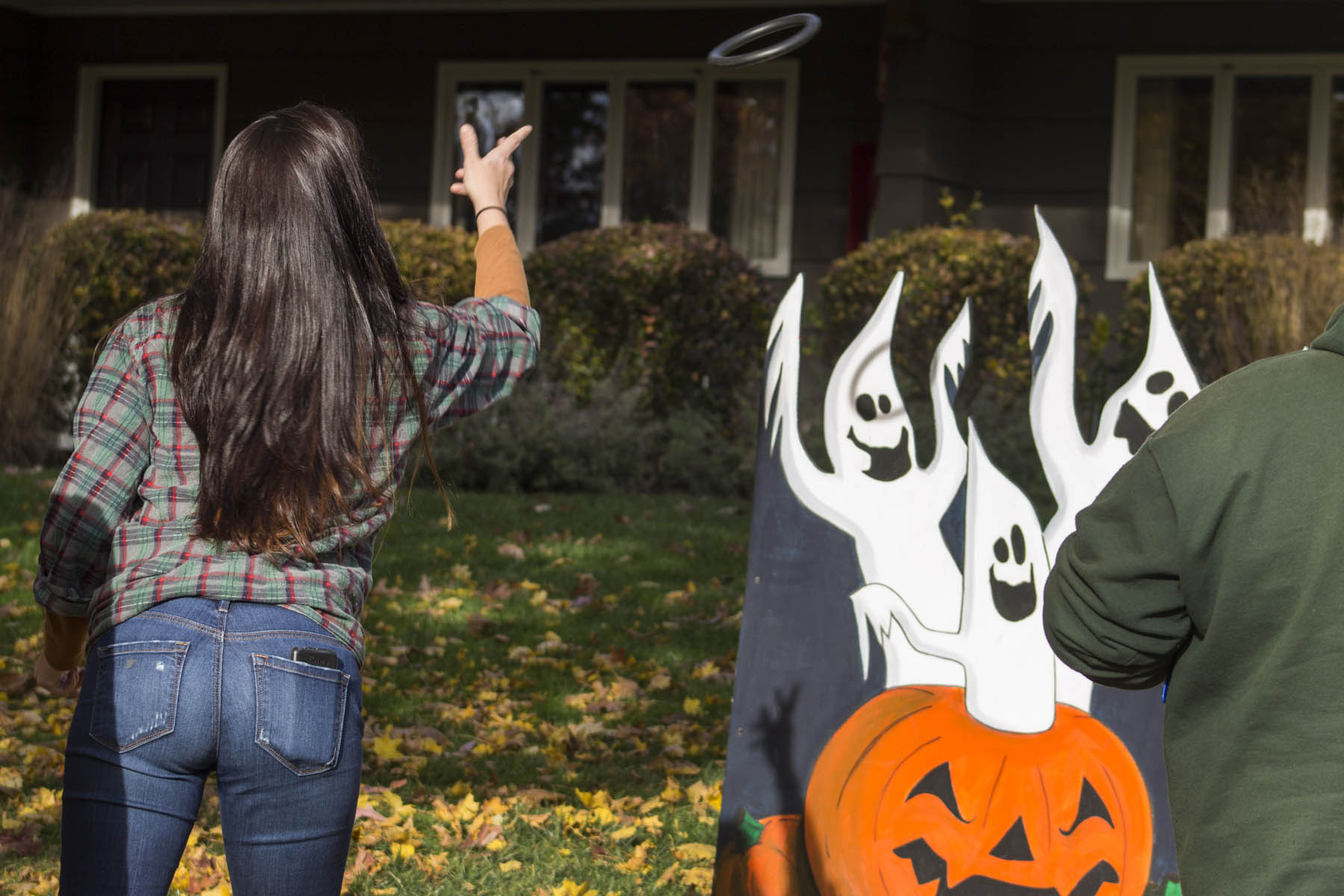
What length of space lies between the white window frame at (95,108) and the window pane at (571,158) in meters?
3.09

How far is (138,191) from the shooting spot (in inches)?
506

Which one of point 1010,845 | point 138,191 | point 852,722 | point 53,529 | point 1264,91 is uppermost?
point 1264,91

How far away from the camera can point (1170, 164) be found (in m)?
10.9

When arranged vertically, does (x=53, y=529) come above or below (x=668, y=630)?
above

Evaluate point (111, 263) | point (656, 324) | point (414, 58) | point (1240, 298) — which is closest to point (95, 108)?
point (414, 58)

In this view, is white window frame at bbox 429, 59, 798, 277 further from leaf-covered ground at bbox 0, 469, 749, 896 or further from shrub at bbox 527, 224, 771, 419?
leaf-covered ground at bbox 0, 469, 749, 896

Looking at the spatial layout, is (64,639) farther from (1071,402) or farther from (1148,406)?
(1148,406)

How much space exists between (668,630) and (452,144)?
751 cm

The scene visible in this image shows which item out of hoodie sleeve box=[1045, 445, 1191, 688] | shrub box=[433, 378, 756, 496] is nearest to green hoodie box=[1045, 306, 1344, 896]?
hoodie sleeve box=[1045, 445, 1191, 688]

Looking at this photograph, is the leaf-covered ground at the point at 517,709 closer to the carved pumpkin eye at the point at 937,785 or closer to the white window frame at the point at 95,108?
the carved pumpkin eye at the point at 937,785

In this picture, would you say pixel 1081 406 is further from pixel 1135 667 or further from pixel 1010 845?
pixel 1135 667

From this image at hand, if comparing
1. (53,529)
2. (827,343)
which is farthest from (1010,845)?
(827,343)

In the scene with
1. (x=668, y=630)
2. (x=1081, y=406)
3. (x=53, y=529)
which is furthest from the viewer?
(x=1081, y=406)

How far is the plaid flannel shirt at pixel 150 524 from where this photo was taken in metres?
1.77
